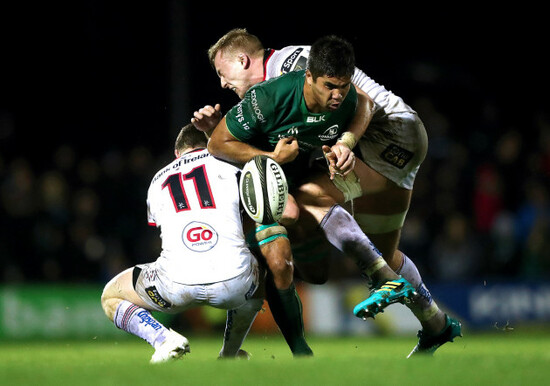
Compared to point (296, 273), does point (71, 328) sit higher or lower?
lower

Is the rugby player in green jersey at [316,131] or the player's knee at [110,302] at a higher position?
the rugby player in green jersey at [316,131]

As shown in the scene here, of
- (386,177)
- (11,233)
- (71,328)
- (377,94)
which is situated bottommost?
(71,328)

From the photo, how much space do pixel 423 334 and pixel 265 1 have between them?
10.5 meters

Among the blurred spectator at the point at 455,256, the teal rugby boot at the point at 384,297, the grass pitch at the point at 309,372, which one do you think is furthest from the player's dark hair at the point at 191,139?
the blurred spectator at the point at 455,256

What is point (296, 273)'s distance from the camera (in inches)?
283

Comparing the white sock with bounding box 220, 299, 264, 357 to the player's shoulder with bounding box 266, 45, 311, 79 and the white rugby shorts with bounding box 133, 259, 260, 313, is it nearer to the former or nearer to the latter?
the white rugby shorts with bounding box 133, 259, 260, 313

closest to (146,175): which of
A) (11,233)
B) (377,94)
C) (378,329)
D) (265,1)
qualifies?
(11,233)

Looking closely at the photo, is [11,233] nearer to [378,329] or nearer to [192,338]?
[192,338]

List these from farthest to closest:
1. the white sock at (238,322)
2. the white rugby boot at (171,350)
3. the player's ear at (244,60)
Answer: the player's ear at (244,60)
the white sock at (238,322)
the white rugby boot at (171,350)

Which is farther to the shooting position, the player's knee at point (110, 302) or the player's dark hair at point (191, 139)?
the player's dark hair at point (191, 139)

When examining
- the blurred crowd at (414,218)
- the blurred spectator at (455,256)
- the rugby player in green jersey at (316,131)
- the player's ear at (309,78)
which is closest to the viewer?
the rugby player in green jersey at (316,131)

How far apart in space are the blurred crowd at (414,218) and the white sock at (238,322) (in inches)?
224

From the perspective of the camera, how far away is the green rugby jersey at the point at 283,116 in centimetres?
607

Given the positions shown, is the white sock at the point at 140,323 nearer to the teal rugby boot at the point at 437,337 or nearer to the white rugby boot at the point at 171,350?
the white rugby boot at the point at 171,350
